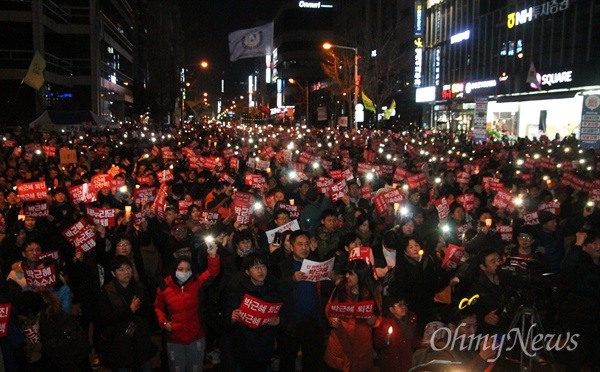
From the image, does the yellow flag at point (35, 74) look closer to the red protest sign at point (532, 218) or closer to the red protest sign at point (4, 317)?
the red protest sign at point (532, 218)

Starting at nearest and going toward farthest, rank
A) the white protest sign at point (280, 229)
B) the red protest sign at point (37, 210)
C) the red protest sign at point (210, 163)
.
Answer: the white protest sign at point (280, 229)
the red protest sign at point (37, 210)
the red protest sign at point (210, 163)

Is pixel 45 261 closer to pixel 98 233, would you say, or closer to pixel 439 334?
pixel 98 233

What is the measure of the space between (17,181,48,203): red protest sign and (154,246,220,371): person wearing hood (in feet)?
17.0

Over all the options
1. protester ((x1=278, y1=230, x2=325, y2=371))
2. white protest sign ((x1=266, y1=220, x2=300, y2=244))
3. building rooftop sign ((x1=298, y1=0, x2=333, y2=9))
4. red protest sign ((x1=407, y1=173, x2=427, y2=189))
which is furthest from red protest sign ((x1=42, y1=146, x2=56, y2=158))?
building rooftop sign ((x1=298, y1=0, x2=333, y2=9))

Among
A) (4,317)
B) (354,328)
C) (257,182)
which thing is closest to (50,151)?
(257,182)

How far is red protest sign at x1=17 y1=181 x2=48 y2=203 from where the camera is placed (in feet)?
31.8

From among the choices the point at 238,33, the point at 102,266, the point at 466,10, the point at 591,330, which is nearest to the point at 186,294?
Result: the point at 102,266

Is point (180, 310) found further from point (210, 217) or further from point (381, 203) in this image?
point (381, 203)

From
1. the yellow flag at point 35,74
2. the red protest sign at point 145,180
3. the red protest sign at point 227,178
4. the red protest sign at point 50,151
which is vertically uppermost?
the yellow flag at point 35,74

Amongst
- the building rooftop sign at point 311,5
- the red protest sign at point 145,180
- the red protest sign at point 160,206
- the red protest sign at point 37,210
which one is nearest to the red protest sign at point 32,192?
the red protest sign at point 37,210

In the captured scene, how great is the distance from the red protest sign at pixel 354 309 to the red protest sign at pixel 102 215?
4.04 meters

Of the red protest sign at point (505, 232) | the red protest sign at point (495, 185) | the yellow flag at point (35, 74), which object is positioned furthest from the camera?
the yellow flag at point (35, 74)

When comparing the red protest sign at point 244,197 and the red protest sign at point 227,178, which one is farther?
the red protest sign at point 227,178

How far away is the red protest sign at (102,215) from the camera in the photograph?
8.00 m
